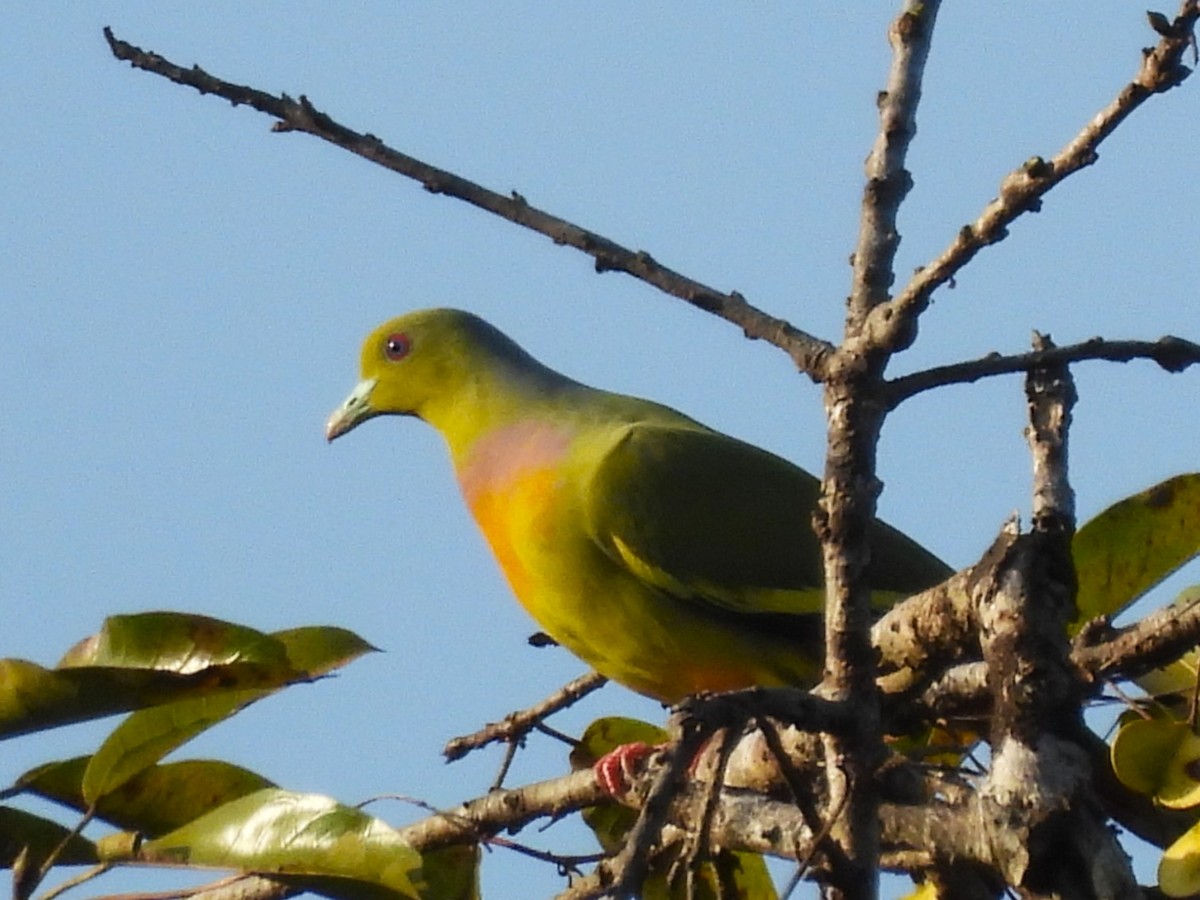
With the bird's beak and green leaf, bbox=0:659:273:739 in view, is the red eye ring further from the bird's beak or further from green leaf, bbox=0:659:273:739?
green leaf, bbox=0:659:273:739

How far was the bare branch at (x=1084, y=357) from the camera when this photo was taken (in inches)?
86.1

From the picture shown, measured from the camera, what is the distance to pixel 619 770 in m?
3.29

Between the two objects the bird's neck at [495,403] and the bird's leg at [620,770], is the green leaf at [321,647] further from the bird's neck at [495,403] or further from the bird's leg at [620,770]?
the bird's neck at [495,403]

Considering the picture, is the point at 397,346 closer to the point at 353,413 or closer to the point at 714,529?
the point at 353,413

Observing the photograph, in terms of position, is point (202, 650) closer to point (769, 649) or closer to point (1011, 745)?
point (1011, 745)

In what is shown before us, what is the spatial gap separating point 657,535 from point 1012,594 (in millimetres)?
2000

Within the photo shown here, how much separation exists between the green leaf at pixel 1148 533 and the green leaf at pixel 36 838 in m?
1.48

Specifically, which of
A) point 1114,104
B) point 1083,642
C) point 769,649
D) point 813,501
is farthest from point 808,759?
point 813,501

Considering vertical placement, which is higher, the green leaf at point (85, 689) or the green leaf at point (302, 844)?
the green leaf at point (85, 689)

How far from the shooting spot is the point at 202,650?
2.57 m

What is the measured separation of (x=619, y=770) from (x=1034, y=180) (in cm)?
148

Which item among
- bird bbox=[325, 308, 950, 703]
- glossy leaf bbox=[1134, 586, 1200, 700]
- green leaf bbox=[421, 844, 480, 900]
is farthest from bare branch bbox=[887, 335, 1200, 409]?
bird bbox=[325, 308, 950, 703]

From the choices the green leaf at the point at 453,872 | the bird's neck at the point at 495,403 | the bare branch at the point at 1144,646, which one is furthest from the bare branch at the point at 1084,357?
the bird's neck at the point at 495,403

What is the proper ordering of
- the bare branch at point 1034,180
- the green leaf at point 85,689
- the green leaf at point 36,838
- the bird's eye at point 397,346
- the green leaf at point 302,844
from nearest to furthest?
the bare branch at point 1034,180 → the green leaf at point 302,844 → the green leaf at point 85,689 → the green leaf at point 36,838 → the bird's eye at point 397,346
